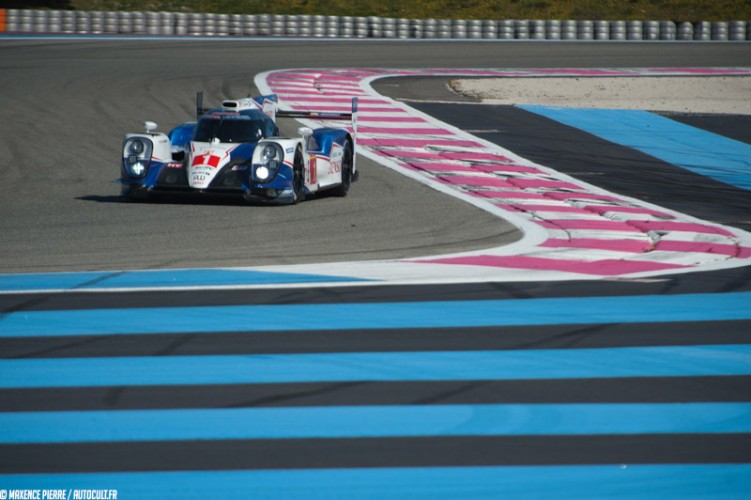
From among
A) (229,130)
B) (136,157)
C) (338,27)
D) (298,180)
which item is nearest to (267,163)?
(298,180)

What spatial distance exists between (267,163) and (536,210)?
10.00ft

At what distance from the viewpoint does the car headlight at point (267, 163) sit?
480 inches

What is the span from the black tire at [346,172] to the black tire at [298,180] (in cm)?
73

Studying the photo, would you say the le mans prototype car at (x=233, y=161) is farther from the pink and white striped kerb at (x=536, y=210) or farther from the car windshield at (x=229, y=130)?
the pink and white striped kerb at (x=536, y=210)

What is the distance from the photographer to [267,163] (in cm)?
1223

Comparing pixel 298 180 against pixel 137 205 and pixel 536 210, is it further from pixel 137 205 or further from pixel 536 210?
pixel 536 210

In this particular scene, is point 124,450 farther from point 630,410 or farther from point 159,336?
point 630,410

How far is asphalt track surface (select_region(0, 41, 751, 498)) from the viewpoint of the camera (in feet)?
15.9

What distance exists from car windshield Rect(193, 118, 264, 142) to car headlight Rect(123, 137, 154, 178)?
1.96 feet

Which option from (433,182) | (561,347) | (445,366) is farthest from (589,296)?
(433,182)

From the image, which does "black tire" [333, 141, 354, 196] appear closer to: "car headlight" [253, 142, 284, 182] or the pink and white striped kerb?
the pink and white striped kerb

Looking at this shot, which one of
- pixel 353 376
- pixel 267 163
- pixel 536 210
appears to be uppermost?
pixel 267 163

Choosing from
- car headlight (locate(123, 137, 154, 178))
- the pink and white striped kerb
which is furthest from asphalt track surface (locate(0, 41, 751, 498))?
the pink and white striped kerb

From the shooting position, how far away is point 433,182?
1435 cm
